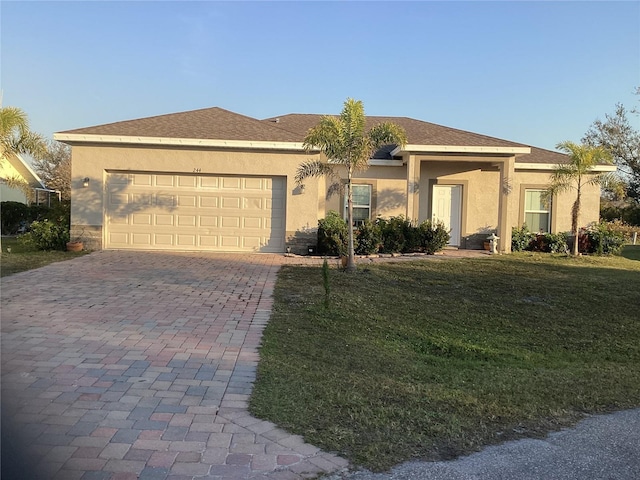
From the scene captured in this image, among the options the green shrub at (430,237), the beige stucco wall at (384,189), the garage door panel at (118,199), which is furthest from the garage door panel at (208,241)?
the green shrub at (430,237)

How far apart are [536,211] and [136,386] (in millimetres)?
16852

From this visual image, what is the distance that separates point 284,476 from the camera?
301cm

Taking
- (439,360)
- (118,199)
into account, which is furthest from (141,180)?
(439,360)

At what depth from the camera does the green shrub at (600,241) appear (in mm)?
16656

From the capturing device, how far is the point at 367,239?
1459 cm

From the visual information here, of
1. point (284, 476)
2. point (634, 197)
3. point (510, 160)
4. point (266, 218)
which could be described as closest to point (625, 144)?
point (634, 197)

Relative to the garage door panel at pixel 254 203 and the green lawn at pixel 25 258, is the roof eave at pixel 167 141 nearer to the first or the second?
the garage door panel at pixel 254 203

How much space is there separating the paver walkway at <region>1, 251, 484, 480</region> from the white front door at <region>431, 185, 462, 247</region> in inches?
398

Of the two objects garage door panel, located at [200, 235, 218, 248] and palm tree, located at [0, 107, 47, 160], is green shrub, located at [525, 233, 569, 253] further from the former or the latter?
palm tree, located at [0, 107, 47, 160]

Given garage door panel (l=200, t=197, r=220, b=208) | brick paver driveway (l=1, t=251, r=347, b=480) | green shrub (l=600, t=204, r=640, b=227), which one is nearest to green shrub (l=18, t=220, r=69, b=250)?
garage door panel (l=200, t=197, r=220, b=208)

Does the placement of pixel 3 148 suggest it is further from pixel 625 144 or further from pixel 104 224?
pixel 625 144

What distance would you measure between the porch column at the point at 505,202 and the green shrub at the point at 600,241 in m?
3.13

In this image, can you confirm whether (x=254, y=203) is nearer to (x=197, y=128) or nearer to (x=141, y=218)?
(x=197, y=128)

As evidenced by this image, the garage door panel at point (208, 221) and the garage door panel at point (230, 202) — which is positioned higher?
the garage door panel at point (230, 202)
